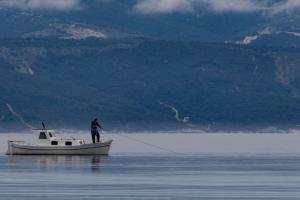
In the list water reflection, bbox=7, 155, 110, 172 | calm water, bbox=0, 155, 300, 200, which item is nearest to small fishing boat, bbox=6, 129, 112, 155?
water reflection, bbox=7, 155, 110, 172

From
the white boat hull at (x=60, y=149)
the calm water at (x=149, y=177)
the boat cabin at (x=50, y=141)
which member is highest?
the boat cabin at (x=50, y=141)

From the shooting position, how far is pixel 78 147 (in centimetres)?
8475

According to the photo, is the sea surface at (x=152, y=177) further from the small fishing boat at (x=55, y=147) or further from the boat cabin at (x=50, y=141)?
the boat cabin at (x=50, y=141)

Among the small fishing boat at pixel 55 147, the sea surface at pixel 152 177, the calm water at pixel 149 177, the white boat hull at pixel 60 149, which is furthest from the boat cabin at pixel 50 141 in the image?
the calm water at pixel 149 177

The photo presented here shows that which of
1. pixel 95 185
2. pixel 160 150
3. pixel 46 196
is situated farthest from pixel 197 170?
pixel 160 150

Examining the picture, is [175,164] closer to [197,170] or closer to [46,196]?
[197,170]

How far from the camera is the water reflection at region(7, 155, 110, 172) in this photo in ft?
230

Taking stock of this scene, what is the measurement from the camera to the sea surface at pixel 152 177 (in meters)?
54.2

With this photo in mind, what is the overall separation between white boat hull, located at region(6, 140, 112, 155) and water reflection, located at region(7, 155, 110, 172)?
1.00 m

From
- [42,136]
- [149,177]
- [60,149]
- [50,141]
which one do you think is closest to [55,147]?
[60,149]

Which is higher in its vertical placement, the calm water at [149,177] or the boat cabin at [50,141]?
the boat cabin at [50,141]

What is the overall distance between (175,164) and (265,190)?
1833 centimetres

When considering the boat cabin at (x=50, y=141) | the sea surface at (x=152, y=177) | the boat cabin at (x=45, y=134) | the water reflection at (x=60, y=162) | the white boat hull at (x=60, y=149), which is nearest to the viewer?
the sea surface at (x=152, y=177)

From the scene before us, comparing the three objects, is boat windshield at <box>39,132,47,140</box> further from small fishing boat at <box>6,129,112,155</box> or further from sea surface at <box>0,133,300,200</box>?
sea surface at <box>0,133,300,200</box>
